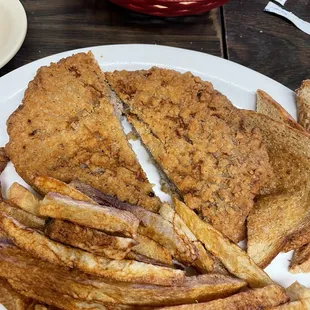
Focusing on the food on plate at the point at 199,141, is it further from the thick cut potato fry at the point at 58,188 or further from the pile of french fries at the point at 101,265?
the thick cut potato fry at the point at 58,188

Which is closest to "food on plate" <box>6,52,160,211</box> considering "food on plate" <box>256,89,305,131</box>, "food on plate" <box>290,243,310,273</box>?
"food on plate" <box>290,243,310,273</box>

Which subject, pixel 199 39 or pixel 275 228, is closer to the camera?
pixel 275 228

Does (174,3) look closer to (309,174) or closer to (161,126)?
(161,126)

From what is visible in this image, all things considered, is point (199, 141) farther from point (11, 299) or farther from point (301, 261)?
point (11, 299)

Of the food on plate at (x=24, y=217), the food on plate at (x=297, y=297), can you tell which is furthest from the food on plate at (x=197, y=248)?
the food on plate at (x=24, y=217)

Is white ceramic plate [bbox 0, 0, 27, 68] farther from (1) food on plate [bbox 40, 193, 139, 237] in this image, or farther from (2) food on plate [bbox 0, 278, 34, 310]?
(2) food on plate [bbox 0, 278, 34, 310]

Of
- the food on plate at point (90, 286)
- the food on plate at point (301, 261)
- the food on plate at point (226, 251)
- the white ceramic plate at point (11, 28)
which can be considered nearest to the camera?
the food on plate at point (90, 286)

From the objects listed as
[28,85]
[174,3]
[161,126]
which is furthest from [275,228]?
[174,3]
